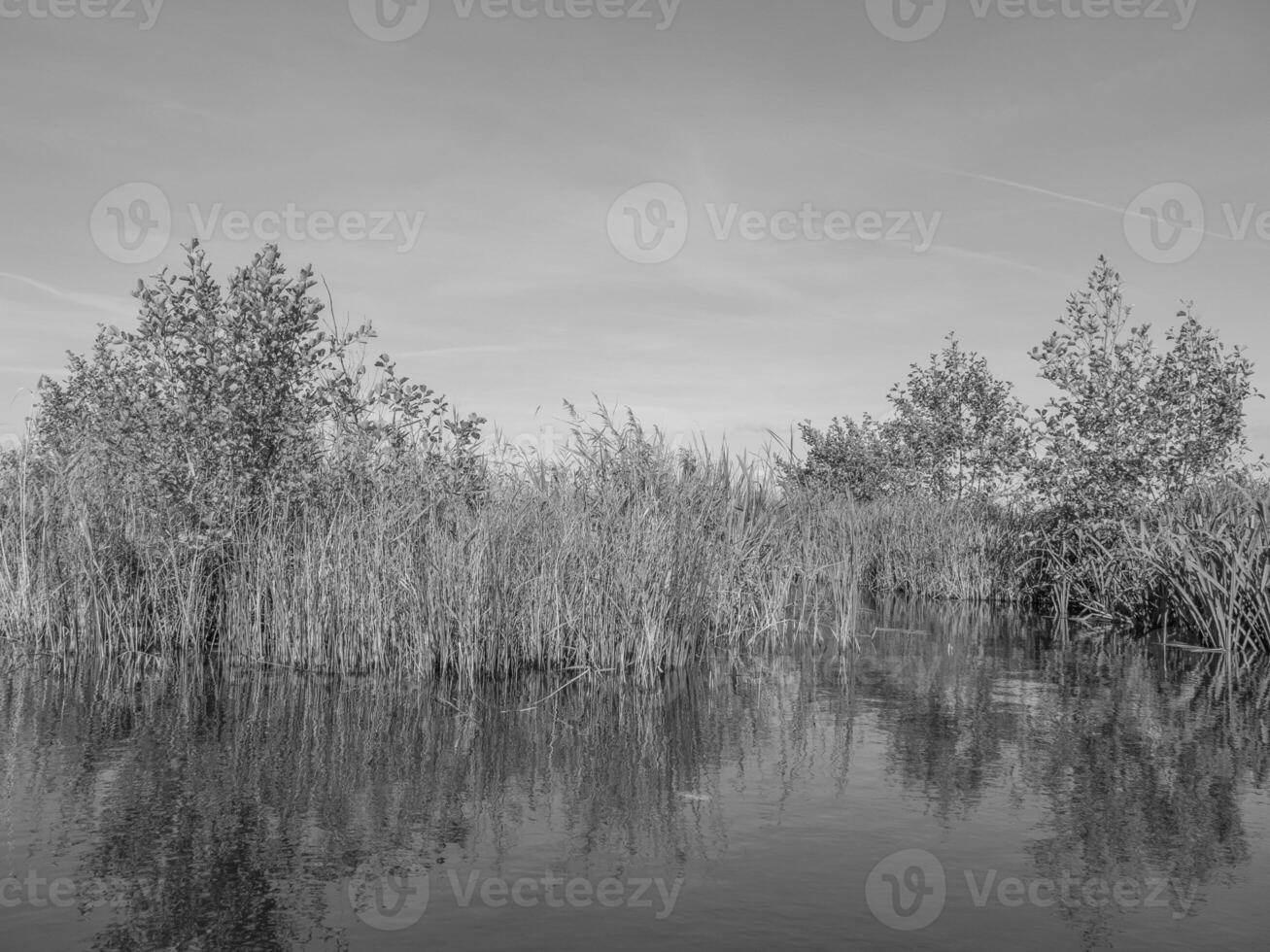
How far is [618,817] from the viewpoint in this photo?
18.6 ft

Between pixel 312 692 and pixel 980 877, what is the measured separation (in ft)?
19.5

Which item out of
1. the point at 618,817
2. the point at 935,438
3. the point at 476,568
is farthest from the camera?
the point at 935,438

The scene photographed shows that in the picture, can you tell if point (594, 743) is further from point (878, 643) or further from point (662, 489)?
point (878, 643)

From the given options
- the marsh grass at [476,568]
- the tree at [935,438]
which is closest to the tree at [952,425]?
the tree at [935,438]

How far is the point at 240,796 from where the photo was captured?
5.81m

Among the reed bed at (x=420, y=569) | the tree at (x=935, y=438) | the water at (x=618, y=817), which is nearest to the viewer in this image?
the water at (x=618, y=817)

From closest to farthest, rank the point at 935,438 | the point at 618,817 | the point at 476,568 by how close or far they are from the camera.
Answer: the point at 618,817 → the point at 476,568 → the point at 935,438

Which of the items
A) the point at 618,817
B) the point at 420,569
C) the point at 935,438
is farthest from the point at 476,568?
the point at 935,438

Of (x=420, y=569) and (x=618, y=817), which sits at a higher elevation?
(x=420, y=569)

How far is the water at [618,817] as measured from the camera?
4.35 metres

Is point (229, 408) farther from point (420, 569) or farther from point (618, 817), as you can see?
point (618, 817)

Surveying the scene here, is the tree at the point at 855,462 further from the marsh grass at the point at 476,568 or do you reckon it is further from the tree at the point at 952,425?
the marsh grass at the point at 476,568

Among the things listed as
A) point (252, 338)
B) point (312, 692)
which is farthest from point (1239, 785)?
point (252, 338)

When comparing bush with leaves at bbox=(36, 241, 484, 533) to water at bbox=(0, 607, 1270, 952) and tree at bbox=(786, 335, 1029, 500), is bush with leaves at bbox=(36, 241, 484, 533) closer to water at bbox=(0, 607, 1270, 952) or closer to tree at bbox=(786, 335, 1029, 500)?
water at bbox=(0, 607, 1270, 952)
